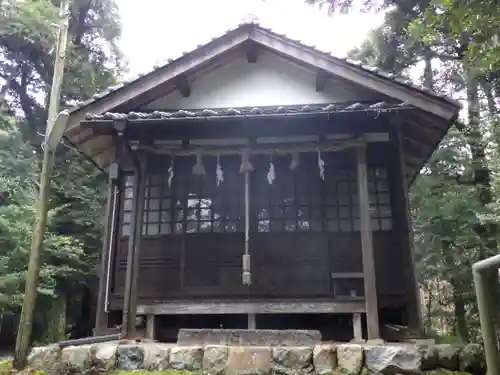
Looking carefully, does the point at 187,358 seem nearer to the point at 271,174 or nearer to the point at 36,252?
the point at 36,252

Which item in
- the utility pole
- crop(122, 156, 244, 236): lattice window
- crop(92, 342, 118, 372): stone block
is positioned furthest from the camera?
crop(122, 156, 244, 236): lattice window

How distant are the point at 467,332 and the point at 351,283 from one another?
19.9 ft

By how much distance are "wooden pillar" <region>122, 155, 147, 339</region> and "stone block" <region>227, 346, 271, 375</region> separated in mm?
2098

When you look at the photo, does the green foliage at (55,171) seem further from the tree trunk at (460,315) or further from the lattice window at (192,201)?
the tree trunk at (460,315)

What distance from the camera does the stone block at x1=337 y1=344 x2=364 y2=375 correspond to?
679 centimetres

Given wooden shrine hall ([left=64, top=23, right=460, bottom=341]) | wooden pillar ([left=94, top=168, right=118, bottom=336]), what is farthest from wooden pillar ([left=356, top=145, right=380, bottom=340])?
wooden pillar ([left=94, top=168, right=118, bottom=336])

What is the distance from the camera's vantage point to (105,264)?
9.47m

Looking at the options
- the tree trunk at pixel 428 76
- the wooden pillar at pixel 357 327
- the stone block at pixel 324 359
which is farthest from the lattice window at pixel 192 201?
the tree trunk at pixel 428 76

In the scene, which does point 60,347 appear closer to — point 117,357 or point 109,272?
point 117,357

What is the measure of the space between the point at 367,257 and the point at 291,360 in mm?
2174

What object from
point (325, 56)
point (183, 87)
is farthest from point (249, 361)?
point (183, 87)

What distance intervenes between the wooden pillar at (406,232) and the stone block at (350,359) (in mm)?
1842

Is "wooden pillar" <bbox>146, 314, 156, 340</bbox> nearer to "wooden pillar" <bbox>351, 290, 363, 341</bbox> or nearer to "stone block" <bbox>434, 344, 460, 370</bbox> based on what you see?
"wooden pillar" <bbox>351, 290, 363, 341</bbox>

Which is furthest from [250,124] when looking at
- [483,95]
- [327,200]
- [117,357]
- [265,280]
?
[483,95]
